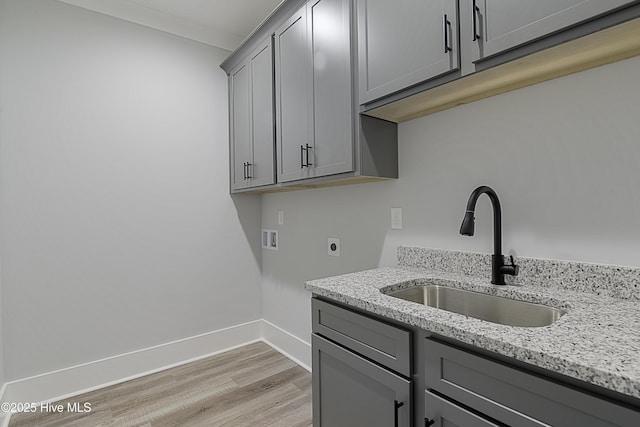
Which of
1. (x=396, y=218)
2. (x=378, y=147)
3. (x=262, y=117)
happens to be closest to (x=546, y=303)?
(x=396, y=218)

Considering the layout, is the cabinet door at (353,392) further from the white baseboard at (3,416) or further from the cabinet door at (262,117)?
the white baseboard at (3,416)

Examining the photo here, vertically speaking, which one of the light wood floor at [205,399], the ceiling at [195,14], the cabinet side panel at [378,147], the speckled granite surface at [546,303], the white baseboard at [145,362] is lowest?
the light wood floor at [205,399]

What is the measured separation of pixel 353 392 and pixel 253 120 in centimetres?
195

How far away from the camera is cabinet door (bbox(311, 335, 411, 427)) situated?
1058mm

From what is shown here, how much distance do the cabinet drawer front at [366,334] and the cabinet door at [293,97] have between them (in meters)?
0.87

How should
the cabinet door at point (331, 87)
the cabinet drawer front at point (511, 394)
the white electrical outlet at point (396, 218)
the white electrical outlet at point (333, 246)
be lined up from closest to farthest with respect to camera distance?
the cabinet drawer front at point (511, 394) < the cabinet door at point (331, 87) < the white electrical outlet at point (396, 218) < the white electrical outlet at point (333, 246)

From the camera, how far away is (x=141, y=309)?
2.52m

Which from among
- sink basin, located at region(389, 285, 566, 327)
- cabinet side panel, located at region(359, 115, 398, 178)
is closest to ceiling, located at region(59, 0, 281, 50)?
cabinet side panel, located at region(359, 115, 398, 178)

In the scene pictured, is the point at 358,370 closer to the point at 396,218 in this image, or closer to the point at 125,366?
the point at 396,218

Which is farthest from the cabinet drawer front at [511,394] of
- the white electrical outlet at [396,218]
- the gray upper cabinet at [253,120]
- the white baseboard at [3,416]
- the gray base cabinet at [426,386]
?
the white baseboard at [3,416]

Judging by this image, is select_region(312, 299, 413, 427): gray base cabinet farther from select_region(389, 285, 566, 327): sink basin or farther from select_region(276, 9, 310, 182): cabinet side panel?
select_region(276, 9, 310, 182): cabinet side panel

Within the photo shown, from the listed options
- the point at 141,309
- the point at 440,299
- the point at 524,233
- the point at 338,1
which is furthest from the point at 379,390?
the point at 141,309

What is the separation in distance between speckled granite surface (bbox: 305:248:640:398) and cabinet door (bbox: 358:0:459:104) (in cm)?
82

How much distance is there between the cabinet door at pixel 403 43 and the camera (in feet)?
3.94
